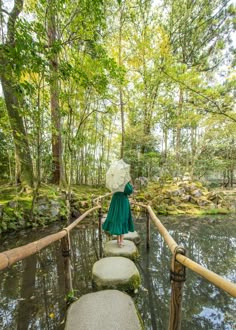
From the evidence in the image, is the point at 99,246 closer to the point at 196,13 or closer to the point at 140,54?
the point at 140,54

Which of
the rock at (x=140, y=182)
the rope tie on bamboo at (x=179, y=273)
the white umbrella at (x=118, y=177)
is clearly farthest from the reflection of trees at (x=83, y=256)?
the rock at (x=140, y=182)

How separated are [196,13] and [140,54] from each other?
3.00 metres

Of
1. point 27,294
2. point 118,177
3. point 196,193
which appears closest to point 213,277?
point 118,177

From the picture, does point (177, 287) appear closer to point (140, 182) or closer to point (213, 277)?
point (213, 277)

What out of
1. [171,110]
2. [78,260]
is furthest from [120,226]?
[171,110]

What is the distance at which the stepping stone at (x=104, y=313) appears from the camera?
150cm

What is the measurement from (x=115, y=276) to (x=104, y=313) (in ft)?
1.84

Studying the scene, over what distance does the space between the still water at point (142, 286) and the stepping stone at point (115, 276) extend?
33cm

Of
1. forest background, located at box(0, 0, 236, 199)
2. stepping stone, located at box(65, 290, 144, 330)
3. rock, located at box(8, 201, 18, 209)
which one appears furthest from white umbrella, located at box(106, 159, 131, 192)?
rock, located at box(8, 201, 18, 209)

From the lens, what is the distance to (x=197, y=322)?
210cm

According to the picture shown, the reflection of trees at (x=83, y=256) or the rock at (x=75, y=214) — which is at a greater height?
the rock at (x=75, y=214)

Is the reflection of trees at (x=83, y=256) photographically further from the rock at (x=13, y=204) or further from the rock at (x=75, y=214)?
the rock at (x=13, y=204)

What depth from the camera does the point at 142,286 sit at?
2684 millimetres

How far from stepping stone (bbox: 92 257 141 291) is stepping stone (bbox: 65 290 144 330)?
219 mm
